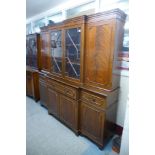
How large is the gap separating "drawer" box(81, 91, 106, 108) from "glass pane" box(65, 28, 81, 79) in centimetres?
34

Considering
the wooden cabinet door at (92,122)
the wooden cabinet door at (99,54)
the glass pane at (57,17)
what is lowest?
the wooden cabinet door at (92,122)

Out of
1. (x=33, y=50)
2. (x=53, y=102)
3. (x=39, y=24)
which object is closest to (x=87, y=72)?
(x=53, y=102)

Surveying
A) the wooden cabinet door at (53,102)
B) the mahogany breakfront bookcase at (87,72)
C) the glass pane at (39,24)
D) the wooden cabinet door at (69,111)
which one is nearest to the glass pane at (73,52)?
the mahogany breakfront bookcase at (87,72)

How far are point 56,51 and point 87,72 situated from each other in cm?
93

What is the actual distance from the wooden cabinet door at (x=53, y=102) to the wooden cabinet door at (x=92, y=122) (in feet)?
2.15

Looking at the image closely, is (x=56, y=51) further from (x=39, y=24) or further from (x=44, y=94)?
(x=39, y=24)

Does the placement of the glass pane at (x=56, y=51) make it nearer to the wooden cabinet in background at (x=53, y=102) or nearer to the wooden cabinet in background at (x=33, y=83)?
the wooden cabinet in background at (x=53, y=102)

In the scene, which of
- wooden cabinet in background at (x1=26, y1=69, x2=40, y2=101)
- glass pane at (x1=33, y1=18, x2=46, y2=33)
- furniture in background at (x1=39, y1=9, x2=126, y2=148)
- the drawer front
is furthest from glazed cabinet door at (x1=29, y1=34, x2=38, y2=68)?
the drawer front

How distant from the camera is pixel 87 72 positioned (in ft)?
6.53

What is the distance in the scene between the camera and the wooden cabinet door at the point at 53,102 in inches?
101

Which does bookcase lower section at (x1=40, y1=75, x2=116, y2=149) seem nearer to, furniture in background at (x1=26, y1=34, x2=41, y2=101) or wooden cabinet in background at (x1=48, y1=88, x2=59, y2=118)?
wooden cabinet in background at (x1=48, y1=88, x2=59, y2=118)

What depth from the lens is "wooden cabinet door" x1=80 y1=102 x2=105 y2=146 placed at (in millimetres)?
1850
